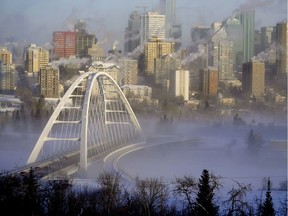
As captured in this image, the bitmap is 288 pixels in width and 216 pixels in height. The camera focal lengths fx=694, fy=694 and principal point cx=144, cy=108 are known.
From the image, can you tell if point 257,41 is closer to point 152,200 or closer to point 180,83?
point 180,83

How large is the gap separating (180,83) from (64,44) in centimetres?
218

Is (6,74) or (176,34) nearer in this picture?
(6,74)

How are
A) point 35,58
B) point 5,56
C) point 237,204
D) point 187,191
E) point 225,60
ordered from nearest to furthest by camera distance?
point 187,191, point 237,204, point 5,56, point 35,58, point 225,60

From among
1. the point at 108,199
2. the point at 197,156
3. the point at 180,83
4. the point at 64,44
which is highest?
the point at 64,44

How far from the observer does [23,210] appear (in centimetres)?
429

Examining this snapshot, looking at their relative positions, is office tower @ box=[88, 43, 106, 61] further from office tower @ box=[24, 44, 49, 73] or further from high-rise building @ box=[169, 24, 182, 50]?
high-rise building @ box=[169, 24, 182, 50]

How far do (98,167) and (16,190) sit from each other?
2.53 meters

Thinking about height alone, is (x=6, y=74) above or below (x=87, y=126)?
above

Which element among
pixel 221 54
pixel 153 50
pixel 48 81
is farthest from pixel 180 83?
pixel 48 81

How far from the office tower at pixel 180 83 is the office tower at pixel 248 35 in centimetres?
108

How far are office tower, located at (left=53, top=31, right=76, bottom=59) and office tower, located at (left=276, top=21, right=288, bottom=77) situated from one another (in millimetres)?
3628

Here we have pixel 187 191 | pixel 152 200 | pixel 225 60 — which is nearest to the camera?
pixel 152 200

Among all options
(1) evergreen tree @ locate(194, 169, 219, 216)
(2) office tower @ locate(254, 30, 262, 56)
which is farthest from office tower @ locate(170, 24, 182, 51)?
(1) evergreen tree @ locate(194, 169, 219, 216)

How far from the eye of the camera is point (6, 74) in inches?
445
